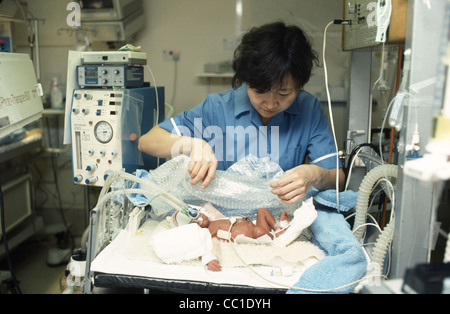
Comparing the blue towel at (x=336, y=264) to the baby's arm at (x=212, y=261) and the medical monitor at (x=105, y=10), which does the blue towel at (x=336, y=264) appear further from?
the medical monitor at (x=105, y=10)

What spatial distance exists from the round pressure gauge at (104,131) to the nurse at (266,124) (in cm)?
43

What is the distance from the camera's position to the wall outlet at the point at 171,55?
295 cm

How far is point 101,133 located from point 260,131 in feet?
2.99

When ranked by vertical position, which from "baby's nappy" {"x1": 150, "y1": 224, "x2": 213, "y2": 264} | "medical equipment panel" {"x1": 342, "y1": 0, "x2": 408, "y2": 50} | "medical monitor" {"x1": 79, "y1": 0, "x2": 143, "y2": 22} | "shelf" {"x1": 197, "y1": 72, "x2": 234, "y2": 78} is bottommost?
"baby's nappy" {"x1": 150, "y1": 224, "x2": 213, "y2": 264}

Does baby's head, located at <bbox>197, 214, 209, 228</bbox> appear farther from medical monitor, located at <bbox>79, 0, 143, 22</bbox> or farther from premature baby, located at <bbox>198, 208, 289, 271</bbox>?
medical monitor, located at <bbox>79, 0, 143, 22</bbox>

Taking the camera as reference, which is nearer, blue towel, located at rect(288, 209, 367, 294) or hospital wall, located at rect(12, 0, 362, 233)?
blue towel, located at rect(288, 209, 367, 294)

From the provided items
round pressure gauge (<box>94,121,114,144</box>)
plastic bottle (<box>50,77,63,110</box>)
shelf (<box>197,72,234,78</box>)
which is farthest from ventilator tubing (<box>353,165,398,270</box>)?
plastic bottle (<box>50,77,63,110</box>)

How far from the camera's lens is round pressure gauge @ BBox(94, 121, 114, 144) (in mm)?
2111

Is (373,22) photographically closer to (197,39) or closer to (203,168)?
(203,168)

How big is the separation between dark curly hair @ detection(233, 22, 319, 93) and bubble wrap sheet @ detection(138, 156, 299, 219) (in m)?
0.34

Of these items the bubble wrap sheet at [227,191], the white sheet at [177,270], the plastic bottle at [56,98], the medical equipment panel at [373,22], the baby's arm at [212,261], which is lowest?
the white sheet at [177,270]

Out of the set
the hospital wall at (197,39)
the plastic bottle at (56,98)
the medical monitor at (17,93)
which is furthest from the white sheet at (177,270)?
the plastic bottle at (56,98)

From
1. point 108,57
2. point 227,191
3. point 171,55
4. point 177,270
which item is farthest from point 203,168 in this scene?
point 171,55

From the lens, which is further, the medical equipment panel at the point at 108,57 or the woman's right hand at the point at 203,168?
the medical equipment panel at the point at 108,57
